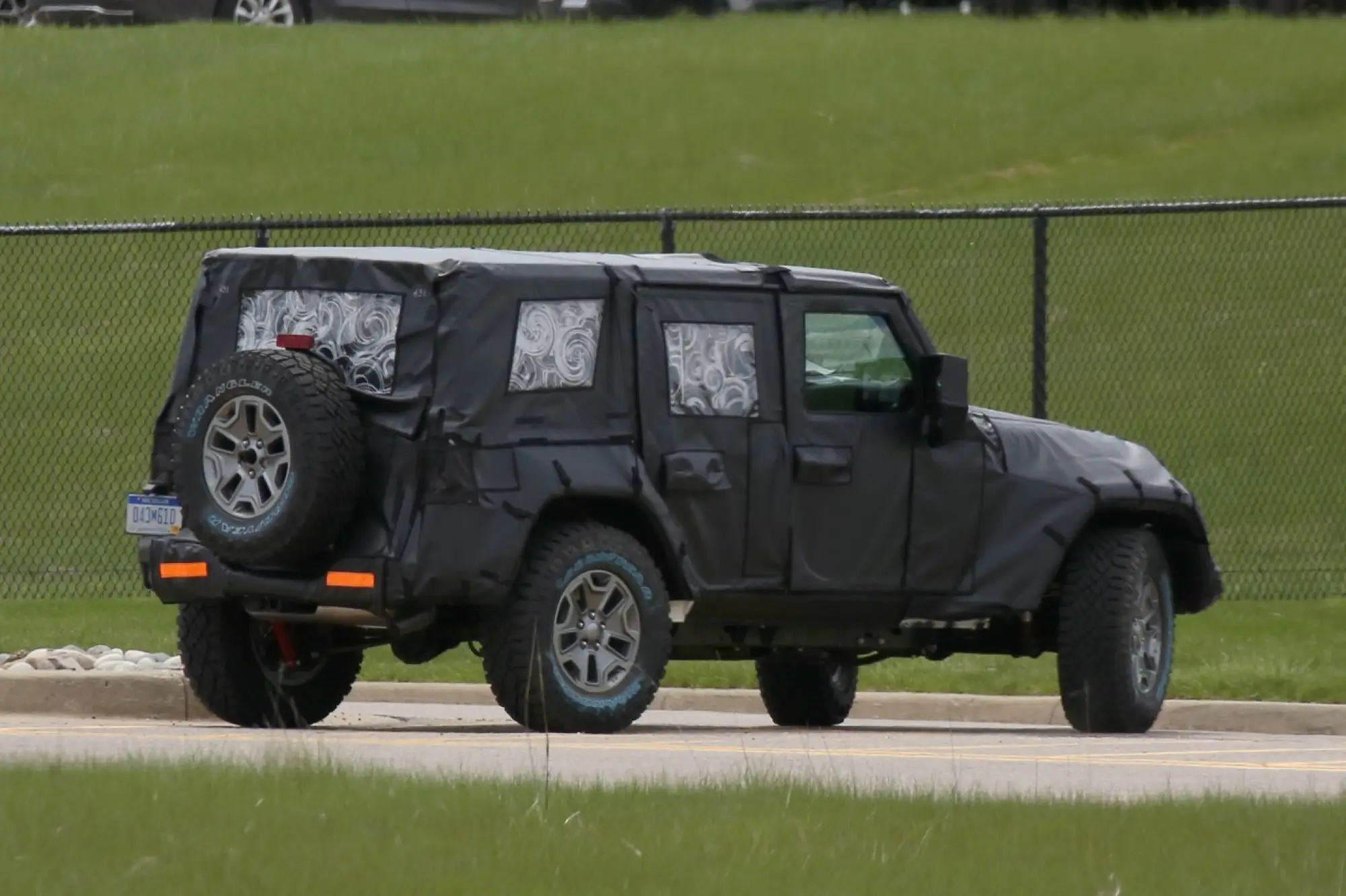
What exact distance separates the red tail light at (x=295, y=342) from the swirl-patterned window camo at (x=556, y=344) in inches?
29.5

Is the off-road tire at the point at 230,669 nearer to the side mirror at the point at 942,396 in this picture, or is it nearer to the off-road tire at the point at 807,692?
the off-road tire at the point at 807,692

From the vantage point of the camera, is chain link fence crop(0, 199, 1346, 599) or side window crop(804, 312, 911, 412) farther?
chain link fence crop(0, 199, 1346, 599)

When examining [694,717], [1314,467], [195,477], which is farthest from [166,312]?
[195,477]

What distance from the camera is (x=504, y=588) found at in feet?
31.5

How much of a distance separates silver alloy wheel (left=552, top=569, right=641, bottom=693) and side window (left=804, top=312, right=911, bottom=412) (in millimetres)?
1292

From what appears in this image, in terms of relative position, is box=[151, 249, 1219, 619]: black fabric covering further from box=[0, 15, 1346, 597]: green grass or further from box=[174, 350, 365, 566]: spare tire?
box=[0, 15, 1346, 597]: green grass

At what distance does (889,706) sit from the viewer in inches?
511

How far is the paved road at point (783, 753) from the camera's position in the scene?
7.96m

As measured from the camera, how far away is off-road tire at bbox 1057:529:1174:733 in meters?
11.2

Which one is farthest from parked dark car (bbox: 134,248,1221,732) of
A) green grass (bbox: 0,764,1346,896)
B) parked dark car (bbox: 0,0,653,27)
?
parked dark car (bbox: 0,0,653,27)

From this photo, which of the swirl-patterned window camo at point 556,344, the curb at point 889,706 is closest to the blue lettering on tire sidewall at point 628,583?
the swirl-patterned window camo at point 556,344

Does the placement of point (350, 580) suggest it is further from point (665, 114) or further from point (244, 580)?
point (665, 114)

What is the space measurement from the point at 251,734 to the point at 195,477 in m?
0.95

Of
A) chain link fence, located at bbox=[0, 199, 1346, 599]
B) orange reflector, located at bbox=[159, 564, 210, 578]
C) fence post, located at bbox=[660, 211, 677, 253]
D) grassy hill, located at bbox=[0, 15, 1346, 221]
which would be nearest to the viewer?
orange reflector, located at bbox=[159, 564, 210, 578]
